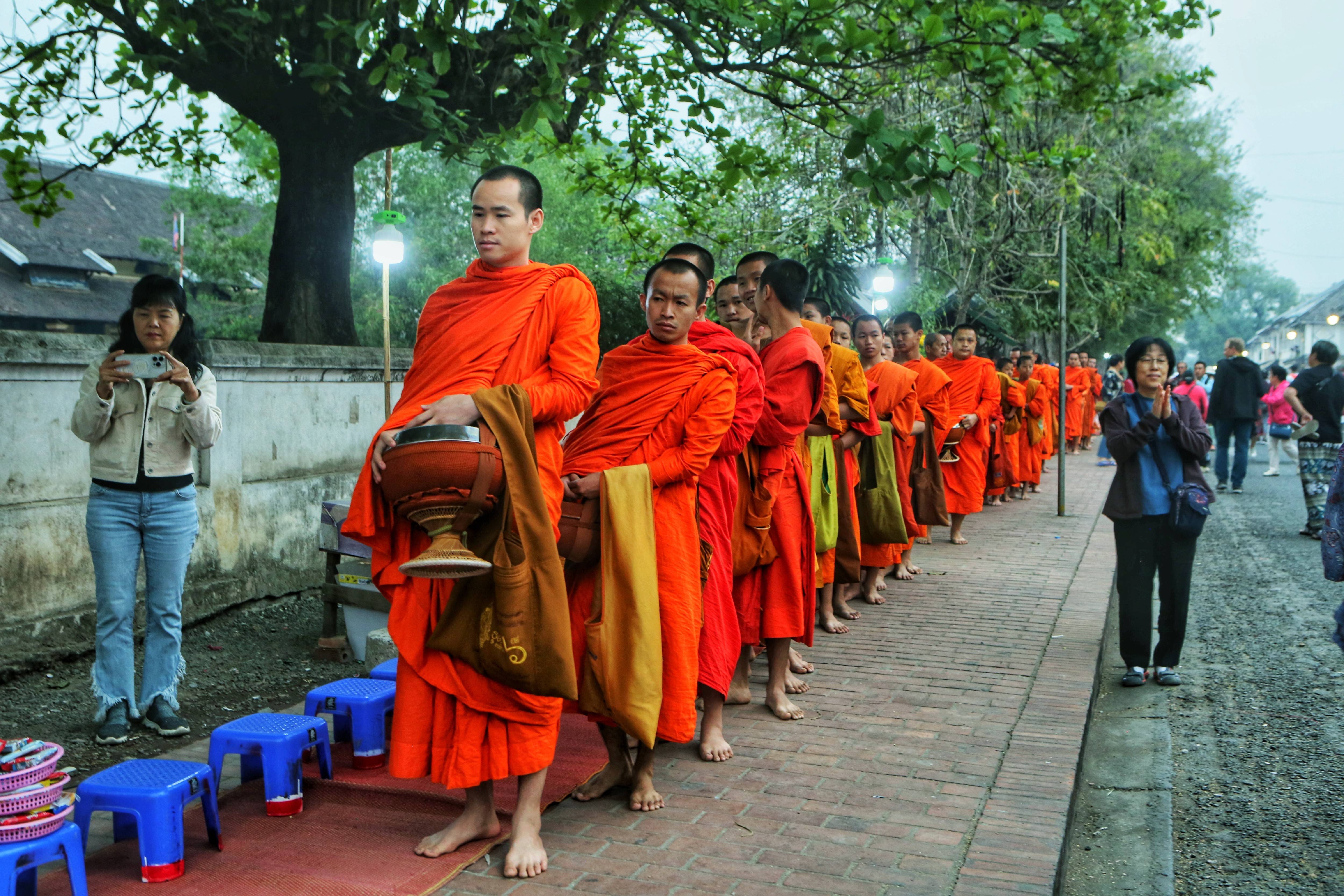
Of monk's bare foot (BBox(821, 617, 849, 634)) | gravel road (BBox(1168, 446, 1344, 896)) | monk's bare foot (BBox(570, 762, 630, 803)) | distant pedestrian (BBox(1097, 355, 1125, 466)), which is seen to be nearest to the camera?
gravel road (BBox(1168, 446, 1344, 896))

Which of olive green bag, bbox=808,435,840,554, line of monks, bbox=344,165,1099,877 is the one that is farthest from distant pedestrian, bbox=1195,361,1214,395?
line of monks, bbox=344,165,1099,877

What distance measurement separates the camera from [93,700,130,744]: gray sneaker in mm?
5062

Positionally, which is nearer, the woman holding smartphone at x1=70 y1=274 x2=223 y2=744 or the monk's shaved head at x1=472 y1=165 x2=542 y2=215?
the monk's shaved head at x1=472 y1=165 x2=542 y2=215

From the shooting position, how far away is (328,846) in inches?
148

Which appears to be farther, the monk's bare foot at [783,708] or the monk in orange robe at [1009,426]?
the monk in orange robe at [1009,426]

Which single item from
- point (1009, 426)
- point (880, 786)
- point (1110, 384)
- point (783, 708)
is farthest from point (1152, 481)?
point (1110, 384)

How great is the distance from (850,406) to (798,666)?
1.77m

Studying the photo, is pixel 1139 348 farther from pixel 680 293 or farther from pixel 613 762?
pixel 613 762

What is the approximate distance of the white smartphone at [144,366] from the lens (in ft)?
16.3

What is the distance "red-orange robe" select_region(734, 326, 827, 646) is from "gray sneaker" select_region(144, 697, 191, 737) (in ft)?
8.28

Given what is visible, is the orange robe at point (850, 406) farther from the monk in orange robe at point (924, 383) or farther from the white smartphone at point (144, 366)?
Result: the white smartphone at point (144, 366)

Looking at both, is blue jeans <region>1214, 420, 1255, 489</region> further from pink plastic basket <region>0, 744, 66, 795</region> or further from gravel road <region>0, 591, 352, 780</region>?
pink plastic basket <region>0, 744, 66, 795</region>

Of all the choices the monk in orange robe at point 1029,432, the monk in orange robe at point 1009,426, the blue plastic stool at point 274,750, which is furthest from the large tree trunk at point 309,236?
the monk in orange robe at point 1029,432

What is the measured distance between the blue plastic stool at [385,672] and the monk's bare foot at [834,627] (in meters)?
3.01
